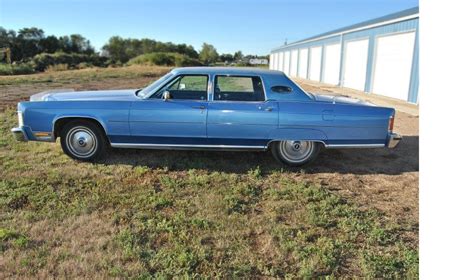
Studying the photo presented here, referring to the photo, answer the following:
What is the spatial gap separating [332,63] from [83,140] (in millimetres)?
21136

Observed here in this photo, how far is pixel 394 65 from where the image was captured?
15.0 meters

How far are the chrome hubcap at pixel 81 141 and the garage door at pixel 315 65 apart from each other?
77.4 ft

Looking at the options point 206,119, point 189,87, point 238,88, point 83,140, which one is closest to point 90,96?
point 83,140

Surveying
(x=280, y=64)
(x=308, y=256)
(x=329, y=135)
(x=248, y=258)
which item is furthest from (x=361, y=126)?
(x=280, y=64)

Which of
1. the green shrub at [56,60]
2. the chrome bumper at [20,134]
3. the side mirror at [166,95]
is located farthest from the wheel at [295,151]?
the green shrub at [56,60]

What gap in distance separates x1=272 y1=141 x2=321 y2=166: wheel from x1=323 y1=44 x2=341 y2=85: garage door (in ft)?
59.7

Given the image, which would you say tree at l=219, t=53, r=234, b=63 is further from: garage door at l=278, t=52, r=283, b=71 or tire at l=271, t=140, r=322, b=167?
tire at l=271, t=140, r=322, b=167

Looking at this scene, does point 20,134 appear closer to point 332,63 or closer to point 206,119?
point 206,119

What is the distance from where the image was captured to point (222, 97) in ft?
17.0

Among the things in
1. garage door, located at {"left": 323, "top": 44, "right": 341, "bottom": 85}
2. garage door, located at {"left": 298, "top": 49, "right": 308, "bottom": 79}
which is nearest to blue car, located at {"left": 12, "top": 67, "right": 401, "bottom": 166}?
garage door, located at {"left": 323, "top": 44, "right": 341, "bottom": 85}

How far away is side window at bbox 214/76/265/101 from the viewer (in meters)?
5.16

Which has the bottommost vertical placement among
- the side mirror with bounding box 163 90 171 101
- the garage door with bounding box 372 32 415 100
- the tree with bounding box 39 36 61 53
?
the side mirror with bounding box 163 90 171 101
